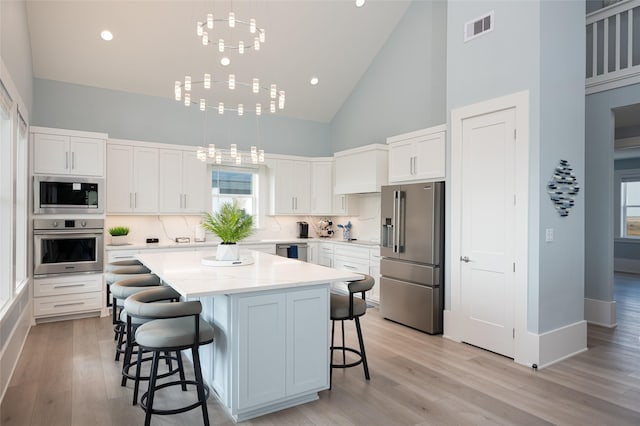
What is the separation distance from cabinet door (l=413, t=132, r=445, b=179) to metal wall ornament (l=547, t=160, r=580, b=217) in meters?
1.15

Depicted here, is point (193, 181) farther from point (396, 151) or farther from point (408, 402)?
point (408, 402)

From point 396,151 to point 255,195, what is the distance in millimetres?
2892

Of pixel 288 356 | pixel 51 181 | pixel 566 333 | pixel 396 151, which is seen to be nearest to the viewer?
pixel 288 356

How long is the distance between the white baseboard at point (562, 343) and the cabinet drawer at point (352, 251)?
2.68m

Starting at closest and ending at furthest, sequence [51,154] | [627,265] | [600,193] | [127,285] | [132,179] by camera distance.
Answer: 1. [127,285]
2. [51,154]
3. [600,193]
4. [132,179]
5. [627,265]

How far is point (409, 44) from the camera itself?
602 centimetres

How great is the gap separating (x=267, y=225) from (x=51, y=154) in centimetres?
338

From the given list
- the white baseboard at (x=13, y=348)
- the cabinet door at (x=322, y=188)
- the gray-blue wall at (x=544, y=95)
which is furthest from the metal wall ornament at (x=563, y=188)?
the white baseboard at (x=13, y=348)

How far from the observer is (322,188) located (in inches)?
278

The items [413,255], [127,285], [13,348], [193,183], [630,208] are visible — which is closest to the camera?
[127,285]

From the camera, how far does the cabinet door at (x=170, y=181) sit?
578cm

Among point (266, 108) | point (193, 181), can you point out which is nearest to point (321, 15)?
point (266, 108)

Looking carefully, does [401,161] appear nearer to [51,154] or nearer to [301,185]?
[301,185]

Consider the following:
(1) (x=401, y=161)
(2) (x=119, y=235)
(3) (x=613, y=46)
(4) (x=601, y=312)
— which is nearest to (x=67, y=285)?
(2) (x=119, y=235)
